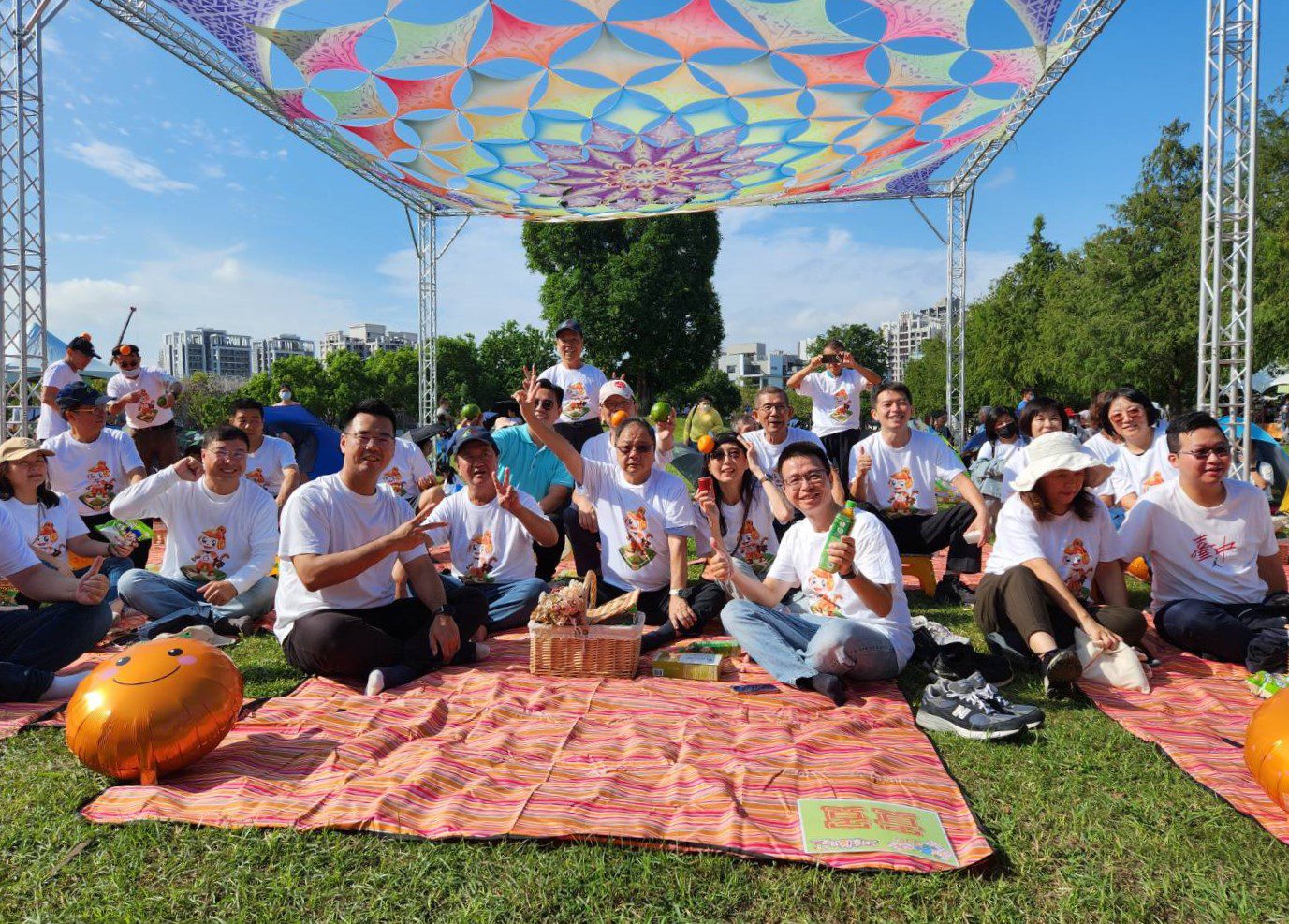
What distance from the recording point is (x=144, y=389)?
7938 millimetres

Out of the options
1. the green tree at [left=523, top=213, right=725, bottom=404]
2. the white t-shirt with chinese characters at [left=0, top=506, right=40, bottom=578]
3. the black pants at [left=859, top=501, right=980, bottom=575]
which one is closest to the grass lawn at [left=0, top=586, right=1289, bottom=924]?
the white t-shirt with chinese characters at [left=0, top=506, right=40, bottom=578]

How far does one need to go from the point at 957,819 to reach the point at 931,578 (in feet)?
13.2

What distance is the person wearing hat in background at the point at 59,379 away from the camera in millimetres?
7785

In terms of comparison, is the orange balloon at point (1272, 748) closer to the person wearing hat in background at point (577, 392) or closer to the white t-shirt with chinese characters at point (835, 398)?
the white t-shirt with chinese characters at point (835, 398)

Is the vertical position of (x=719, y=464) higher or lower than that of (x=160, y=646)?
higher

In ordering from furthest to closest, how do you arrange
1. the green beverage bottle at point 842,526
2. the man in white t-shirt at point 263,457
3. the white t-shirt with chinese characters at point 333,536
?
the man in white t-shirt at point 263,457
the white t-shirt with chinese characters at point 333,536
the green beverage bottle at point 842,526

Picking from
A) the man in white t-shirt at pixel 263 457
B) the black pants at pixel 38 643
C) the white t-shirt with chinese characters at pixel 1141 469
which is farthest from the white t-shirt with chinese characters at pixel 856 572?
the man in white t-shirt at pixel 263 457

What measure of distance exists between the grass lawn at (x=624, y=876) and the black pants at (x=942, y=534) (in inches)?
140

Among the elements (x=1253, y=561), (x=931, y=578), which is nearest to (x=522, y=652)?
(x=931, y=578)

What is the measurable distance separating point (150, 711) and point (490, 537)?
9.58ft

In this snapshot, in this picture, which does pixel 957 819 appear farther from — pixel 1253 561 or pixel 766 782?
pixel 1253 561

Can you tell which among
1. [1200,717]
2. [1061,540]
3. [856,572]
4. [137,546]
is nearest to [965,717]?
[856,572]

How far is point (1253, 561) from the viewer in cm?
447

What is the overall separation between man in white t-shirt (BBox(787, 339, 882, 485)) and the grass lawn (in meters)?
5.44
